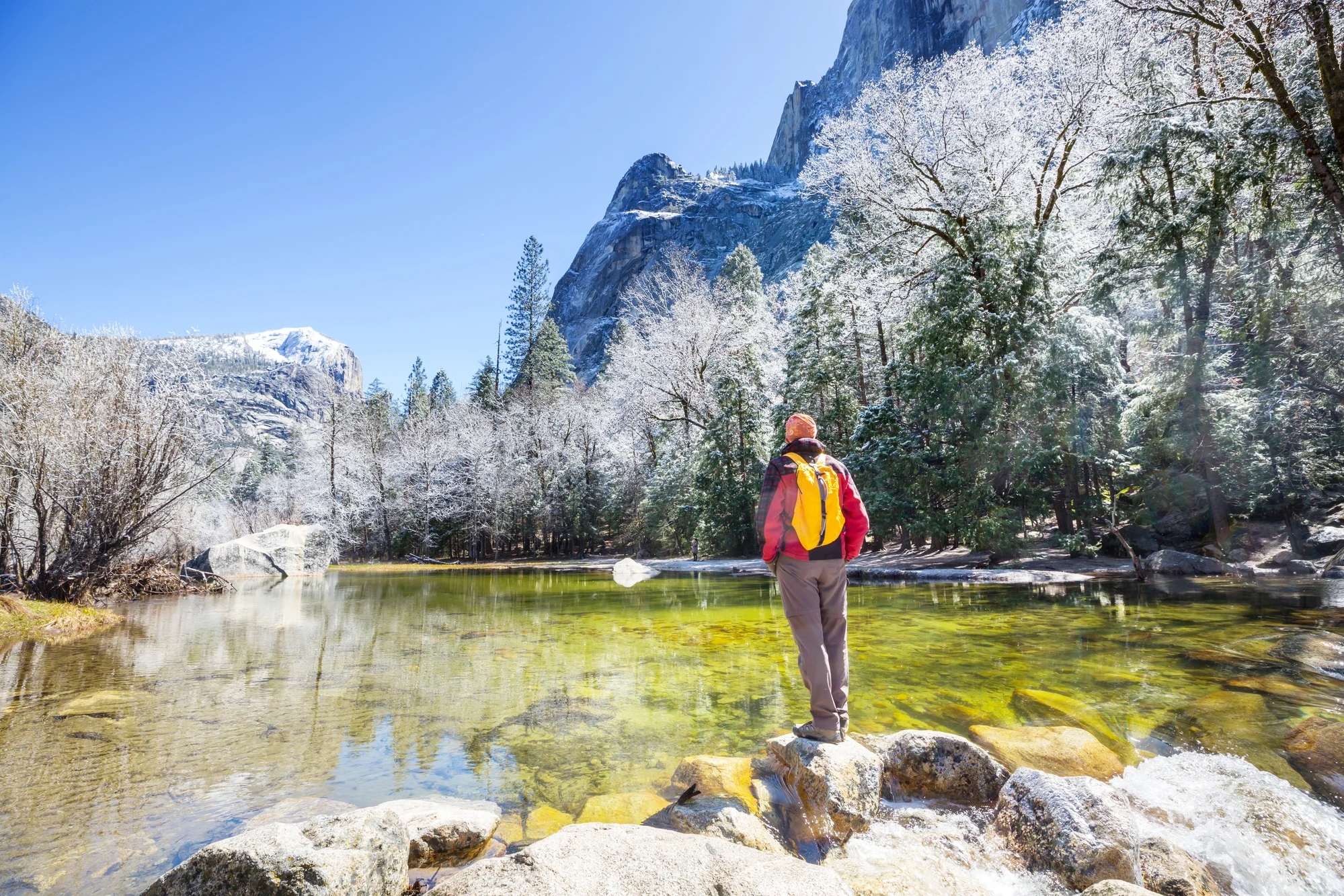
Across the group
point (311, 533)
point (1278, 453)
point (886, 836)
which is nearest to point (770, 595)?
point (886, 836)

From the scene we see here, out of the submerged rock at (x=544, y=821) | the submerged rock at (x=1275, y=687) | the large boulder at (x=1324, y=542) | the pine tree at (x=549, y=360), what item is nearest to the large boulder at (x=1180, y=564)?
the large boulder at (x=1324, y=542)

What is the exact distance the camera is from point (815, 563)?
134 inches

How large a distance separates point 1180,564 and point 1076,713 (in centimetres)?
1002

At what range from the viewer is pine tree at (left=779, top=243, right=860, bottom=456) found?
1973cm

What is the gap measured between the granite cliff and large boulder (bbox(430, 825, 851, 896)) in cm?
6939

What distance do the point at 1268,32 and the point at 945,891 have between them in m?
Result: 11.8

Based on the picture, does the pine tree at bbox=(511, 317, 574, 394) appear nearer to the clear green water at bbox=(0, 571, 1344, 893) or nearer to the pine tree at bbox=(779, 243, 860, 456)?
the pine tree at bbox=(779, 243, 860, 456)

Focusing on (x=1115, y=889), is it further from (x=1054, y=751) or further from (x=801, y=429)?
(x=801, y=429)

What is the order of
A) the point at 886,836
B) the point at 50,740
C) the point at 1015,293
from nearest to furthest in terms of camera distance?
the point at 886,836 < the point at 50,740 < the point at 1015,293

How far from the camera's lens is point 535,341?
135 ft

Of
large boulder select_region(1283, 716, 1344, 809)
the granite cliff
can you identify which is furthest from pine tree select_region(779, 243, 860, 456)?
the granite cliff

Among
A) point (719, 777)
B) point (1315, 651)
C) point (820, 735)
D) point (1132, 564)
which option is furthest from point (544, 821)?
point (1132, 564)

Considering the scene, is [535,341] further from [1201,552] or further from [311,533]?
[1201,552]

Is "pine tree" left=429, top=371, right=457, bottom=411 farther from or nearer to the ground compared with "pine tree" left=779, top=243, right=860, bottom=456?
farther from the ground
